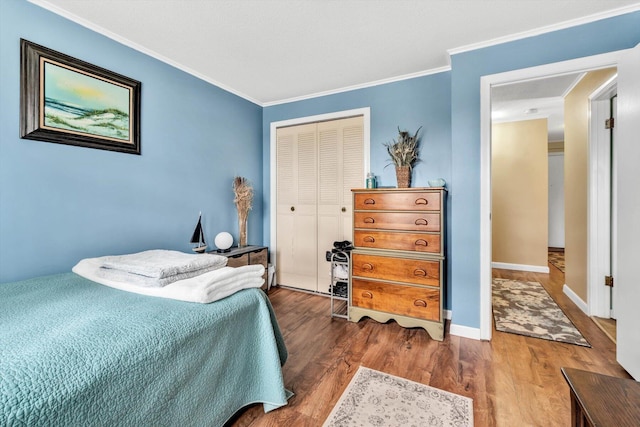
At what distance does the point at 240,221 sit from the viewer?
340 cm

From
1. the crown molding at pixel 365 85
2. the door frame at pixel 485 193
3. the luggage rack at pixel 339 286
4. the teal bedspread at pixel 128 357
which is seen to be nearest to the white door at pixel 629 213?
the door frame at pixel 485 193

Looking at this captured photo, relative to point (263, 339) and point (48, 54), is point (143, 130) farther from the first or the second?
point (263, 339)

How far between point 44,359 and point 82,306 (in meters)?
0.47

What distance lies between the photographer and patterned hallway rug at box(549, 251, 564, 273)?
4874mm

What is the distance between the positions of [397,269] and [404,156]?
1.10 meters

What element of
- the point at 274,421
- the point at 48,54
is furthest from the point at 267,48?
the point at 274,421

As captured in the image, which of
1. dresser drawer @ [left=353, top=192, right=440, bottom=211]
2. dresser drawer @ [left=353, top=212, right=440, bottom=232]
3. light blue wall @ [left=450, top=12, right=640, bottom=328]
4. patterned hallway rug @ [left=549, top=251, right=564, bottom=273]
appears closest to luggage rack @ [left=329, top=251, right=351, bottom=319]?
dresser drawer @ [left=353, top=212, right=440, bottom=232]

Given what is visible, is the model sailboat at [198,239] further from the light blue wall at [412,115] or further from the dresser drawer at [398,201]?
the light blue wall at [412,115]

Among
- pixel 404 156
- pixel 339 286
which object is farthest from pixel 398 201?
pixel 339 286

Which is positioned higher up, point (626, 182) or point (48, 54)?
point (48, 54)

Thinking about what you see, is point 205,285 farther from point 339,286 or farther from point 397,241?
point 339,286

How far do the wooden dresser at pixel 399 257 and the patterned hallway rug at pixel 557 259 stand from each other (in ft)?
12.5

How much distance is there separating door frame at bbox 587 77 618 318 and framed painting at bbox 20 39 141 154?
4.29 metres

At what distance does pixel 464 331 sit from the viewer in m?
2.44
